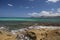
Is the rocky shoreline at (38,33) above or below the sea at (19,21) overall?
below

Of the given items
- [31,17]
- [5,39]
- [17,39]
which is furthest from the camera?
[31,17]

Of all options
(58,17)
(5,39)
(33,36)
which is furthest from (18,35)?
(58,17)

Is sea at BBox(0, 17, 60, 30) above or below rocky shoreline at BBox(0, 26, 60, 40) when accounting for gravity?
above

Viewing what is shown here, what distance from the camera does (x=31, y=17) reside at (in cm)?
223

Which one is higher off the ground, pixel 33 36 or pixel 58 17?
pixel 58 17

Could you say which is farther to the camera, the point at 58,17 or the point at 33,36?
the point at 58,17

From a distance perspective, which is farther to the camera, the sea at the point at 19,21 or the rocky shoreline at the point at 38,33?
the sea at the point at 19,21

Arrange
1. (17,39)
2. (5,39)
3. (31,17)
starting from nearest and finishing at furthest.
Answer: (5,39) < (17,39) < (31,17)

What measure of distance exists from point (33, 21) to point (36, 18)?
10 cm

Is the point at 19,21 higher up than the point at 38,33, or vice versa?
the point at 19,21

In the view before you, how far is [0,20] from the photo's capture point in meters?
2.29

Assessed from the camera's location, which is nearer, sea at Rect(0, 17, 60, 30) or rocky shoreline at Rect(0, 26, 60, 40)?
rocky shoreline at Rect(0, 26, 60, 40)

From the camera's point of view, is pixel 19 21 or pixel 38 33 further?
pixel 19 21

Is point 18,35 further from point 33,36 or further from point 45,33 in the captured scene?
point 45,33
